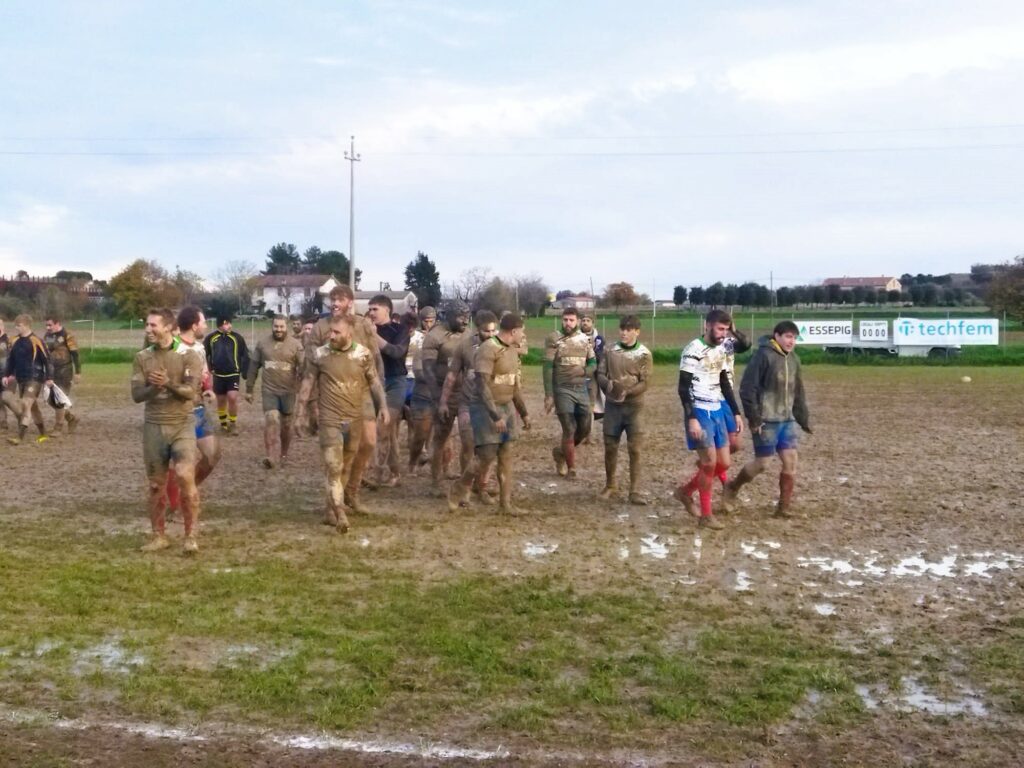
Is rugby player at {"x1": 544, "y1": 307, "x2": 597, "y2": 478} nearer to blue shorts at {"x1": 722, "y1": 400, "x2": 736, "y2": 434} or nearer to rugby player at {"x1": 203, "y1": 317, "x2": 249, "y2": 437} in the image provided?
blue shorts at {"x1": 722, "y1": 400, "x2": 736, "y2": 434}

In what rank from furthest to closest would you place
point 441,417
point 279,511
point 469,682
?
point 441,417 → point 279,511 → point 469,682

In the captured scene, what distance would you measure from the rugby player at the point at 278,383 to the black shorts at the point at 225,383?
244cm

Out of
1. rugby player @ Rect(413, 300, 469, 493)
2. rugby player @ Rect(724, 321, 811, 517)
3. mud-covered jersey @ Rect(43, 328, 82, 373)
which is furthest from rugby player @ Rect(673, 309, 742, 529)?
mud-covered jersey @ Rect(43, 328, 82, 373)

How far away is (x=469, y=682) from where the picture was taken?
5719mm

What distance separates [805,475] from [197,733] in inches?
362

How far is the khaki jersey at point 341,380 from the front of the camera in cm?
961

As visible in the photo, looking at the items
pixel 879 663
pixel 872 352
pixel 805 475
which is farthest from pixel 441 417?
pixel 872 352

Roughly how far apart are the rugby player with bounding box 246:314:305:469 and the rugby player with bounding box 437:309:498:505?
2.70 meters

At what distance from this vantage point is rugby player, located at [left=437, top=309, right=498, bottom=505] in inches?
412

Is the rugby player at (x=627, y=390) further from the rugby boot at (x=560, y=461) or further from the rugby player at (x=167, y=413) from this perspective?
the rugby player at (x=167, y=413)

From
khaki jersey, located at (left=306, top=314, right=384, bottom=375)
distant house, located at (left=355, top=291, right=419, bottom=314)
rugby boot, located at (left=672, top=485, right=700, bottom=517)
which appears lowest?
rugby boot, located at (left=672, top=485, right=700, bottom=517)

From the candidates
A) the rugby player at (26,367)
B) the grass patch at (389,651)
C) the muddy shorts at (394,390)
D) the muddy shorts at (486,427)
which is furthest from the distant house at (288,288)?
the grass patch at (389,651)

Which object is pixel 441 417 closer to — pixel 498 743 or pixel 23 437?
pixel 498 743

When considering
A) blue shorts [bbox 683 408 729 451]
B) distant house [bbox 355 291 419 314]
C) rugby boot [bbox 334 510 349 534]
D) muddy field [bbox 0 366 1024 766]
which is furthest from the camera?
distant house [bbox 355 291 419 314]
